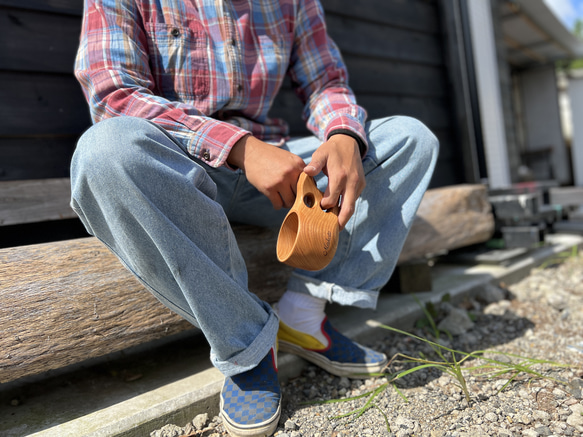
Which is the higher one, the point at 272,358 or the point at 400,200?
the point at 400,200

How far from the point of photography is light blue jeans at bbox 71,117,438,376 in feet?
2.93

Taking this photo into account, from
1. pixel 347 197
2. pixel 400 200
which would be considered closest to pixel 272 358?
pixel 347 197

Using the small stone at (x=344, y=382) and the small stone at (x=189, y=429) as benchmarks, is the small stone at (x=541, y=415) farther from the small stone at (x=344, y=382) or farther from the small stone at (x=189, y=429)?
the small stone at (x=189, y=429)

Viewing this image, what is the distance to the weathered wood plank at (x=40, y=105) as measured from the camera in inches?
62.9

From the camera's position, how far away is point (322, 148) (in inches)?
42.8

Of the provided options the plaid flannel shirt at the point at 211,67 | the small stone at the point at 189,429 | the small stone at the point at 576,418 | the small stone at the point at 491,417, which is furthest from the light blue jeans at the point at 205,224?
the small stone at the point at 576,418

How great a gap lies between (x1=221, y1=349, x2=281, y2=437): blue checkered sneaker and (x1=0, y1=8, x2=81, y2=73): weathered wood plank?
1.37 metres

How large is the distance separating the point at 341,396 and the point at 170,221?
2.33 feet

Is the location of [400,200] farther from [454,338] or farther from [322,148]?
[454,338]

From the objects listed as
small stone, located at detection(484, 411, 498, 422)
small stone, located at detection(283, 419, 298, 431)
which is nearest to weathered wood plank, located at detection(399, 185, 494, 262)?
small stone, located at detection(484, 411, 498, 422)

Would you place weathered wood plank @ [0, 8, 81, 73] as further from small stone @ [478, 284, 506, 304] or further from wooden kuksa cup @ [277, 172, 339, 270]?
small stone @ [478, 284, 506, 304]

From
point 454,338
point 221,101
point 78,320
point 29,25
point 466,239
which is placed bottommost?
point 454,338

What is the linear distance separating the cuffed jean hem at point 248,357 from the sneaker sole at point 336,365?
29 centimetres

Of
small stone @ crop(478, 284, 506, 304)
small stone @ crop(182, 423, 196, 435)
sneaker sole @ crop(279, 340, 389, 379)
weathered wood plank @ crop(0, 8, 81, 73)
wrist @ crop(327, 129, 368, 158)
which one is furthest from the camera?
small stone @ crop(478, 284, 506, 304)
